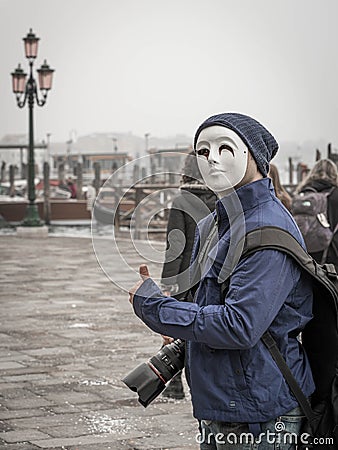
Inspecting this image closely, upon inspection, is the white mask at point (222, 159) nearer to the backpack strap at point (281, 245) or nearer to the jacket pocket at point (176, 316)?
the backpack strap at point (281, 245)

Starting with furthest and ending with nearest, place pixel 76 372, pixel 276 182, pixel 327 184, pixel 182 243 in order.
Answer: pixel 327 184 → pixel 276 182 → pixel 76 372 → pixel 182 243

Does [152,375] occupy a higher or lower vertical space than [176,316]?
lower

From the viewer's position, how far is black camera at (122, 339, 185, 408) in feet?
8.98

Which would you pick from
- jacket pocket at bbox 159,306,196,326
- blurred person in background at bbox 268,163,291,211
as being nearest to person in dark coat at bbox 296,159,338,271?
blurred person in background at bbox 268,163,291,211

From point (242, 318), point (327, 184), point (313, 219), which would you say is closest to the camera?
point (242, 318)

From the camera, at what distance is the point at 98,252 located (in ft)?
8.96

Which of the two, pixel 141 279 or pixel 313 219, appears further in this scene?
pixel 313 219

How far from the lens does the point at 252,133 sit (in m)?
2.57

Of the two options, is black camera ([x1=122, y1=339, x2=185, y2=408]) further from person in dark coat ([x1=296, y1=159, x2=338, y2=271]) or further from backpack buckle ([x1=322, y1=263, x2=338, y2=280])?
person in dark coat ([x1=296, y1=159, x2=338, y2=271])

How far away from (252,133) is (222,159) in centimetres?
10

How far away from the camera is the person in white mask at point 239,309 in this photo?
2.47m

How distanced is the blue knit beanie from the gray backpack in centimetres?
461

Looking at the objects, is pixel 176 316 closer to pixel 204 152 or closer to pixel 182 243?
pixel 204 152

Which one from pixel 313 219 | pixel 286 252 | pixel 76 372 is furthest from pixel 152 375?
pixel 313 219
